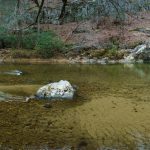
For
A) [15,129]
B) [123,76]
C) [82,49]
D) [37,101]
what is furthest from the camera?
[82,49]

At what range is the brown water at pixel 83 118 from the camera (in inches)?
348

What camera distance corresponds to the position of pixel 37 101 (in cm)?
1332

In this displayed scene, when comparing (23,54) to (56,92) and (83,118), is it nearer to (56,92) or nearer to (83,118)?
(56,92)

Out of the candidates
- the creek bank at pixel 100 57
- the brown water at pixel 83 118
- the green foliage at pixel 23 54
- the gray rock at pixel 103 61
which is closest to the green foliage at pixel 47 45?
the green foliage at pixel 23 54

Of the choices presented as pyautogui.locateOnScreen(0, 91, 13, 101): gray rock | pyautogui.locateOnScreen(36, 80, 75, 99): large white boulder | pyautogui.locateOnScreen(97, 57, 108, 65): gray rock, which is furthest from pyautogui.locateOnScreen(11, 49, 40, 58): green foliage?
pyautogui.locateOnScreen(36, 80, 75, 99): large white boulder

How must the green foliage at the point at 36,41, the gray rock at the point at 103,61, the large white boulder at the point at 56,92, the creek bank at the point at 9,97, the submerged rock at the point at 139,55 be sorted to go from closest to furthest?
1. the creek bank at the point at 9,97
2. the large white boulder at the point at 56,92
3. the gray rock at the point at 103,61
4. the submerged rock at the point at 139,55
5. the green foliage at the point at 36,41

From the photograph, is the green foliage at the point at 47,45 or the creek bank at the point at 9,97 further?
the green foliage at the point at 47,45

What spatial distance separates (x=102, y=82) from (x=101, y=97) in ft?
11.8

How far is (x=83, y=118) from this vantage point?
A: 36.7ft

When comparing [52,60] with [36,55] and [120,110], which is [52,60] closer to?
[36,55]

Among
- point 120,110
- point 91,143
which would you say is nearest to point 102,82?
point 120,110

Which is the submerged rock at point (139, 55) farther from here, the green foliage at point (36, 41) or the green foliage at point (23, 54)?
the green foliage at point (23, 54)

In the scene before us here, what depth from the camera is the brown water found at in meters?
8.85

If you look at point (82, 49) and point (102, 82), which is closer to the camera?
point (102, 82)
